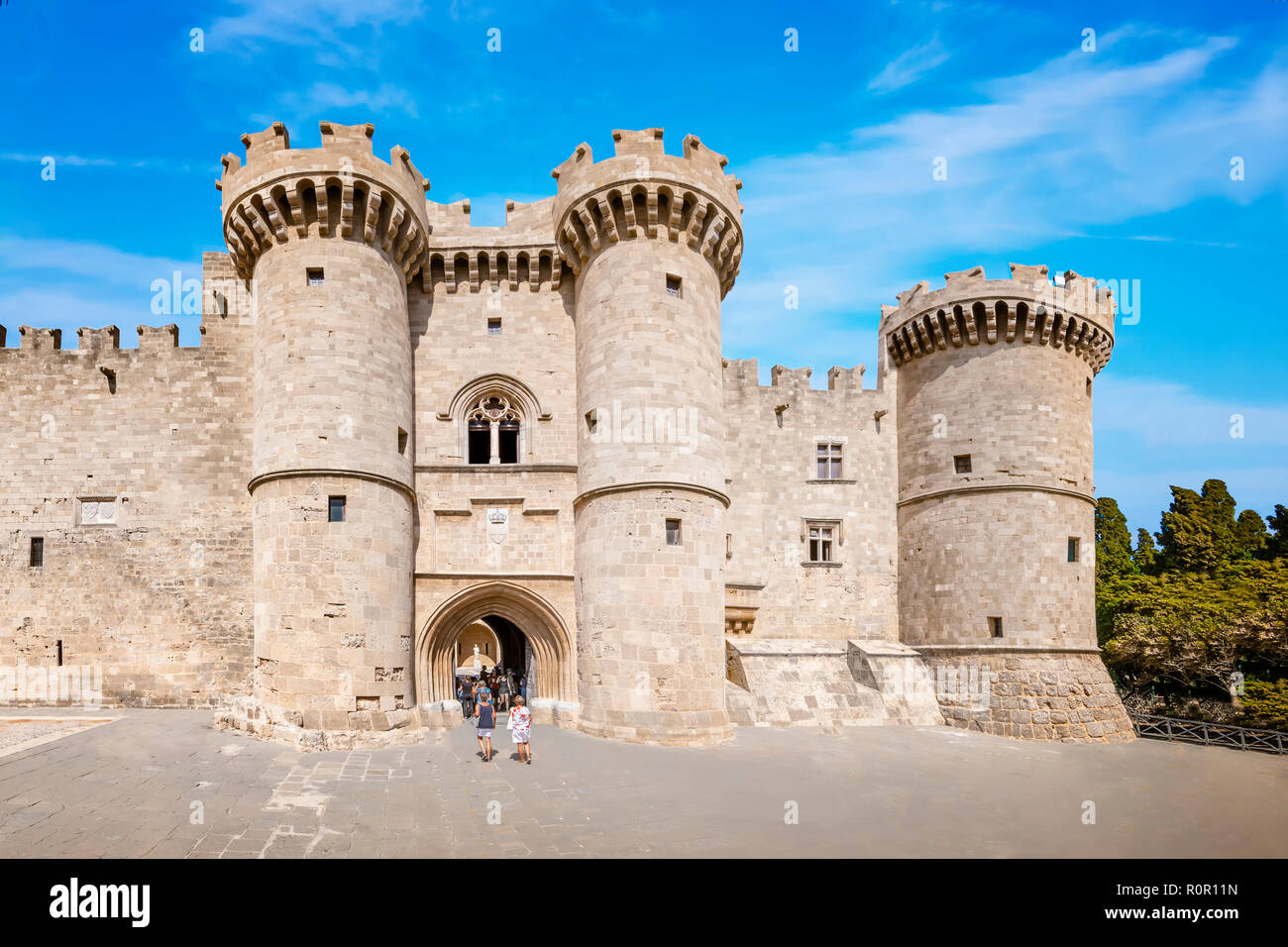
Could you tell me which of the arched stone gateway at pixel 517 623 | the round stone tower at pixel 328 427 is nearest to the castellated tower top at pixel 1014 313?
the arched stone gateway at pixel 517 623

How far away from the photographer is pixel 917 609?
22.9 m

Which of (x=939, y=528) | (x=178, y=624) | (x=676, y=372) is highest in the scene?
(x=676, y=372)

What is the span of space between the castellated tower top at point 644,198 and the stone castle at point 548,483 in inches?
3.0

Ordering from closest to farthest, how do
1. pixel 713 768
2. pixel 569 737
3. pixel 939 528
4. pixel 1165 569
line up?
pixel 713 768 → pixel 569 737 → pixel 939 528 → pixel 1165 569

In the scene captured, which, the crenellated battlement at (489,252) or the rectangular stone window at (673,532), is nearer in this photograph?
the rectangular stone window at (673,532)

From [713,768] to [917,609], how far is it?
35.9ft

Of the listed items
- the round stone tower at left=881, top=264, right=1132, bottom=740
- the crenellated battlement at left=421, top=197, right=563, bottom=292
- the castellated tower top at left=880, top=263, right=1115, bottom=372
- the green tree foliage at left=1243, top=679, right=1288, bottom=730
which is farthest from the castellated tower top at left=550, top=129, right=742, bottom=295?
the green tree foliage at left=1243, top=679, right=1288, bottom=730

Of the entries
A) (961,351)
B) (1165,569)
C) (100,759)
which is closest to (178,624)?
(100,759)

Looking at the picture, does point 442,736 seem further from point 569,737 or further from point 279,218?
point 279,218

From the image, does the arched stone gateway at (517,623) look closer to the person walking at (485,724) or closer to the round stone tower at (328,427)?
the round stone tower at (328,427)

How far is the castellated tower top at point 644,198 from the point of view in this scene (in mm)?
18234

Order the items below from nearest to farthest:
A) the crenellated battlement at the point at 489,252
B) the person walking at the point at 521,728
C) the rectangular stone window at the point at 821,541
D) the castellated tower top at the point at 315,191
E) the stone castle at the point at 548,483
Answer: the person walking at the point at 521,728
the stone castle at the point at 548,483
the castellated tower top at the point at 315,191
the crenellated battlement at the point at 489,252
the rectangular stone window at the point at 821,541
